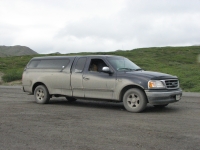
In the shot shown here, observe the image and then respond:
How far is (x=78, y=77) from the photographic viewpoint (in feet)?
35.8

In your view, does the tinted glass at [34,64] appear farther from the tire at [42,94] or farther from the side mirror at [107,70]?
the side mirror at [107,70]

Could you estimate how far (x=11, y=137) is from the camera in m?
6.38

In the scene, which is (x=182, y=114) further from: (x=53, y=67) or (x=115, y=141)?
(x=53, y=67)

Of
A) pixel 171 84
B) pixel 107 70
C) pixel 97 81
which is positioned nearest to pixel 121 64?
pixel 107 70

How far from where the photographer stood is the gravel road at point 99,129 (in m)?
5.76

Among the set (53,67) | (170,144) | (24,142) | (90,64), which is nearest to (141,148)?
(170,144)

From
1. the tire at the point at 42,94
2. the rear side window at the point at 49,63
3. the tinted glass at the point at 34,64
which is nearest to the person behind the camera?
the rear side window at the point at 49,63

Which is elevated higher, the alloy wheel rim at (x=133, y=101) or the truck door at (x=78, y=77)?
the truck door at (x=78, y=77)

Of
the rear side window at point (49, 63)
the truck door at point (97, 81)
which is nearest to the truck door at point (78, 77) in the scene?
the truck door at point (97, 81)

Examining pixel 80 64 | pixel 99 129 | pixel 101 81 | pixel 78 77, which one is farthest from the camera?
pixel 80 64

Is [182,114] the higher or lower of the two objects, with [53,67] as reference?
lower

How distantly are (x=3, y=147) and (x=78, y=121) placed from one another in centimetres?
280

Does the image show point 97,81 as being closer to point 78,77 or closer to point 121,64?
point 78,77

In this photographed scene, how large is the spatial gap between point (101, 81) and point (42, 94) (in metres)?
2.89
